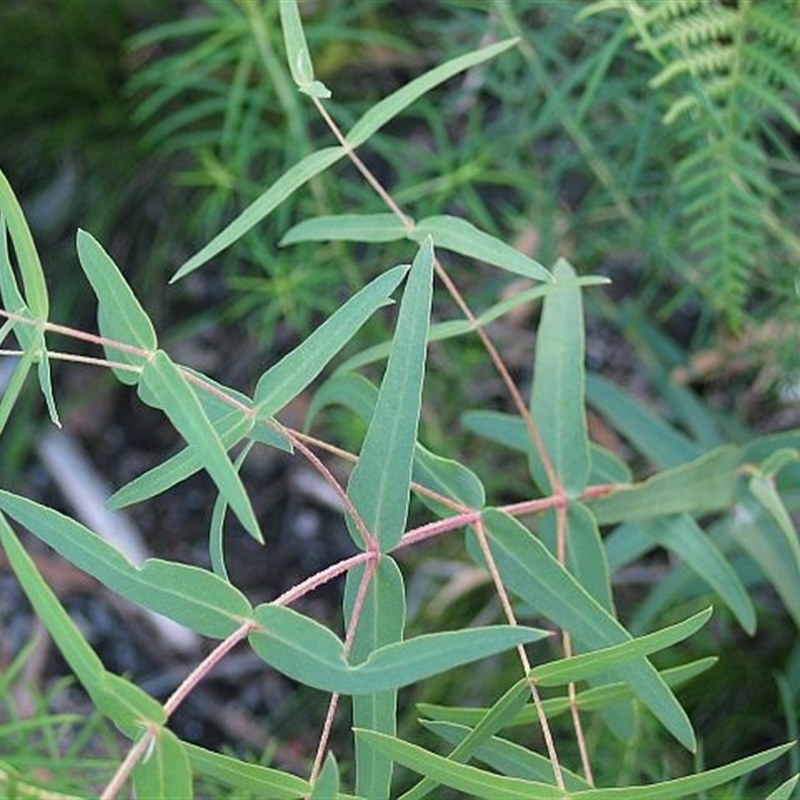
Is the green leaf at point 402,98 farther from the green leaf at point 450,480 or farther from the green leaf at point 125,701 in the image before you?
the green leaf at point 125,701

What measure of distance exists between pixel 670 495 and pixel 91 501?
87 centimetres

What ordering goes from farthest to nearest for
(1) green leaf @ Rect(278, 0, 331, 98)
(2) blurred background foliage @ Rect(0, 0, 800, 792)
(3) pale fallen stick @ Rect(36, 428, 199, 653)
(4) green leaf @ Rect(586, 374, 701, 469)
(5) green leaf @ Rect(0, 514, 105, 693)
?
(3) pale fallen stick @ Rect(36, 428, 199, 653), (4) green leaf @ Rect(586, 374, 701, 469), (2) blurred background foliage @ Rect(0, 0, 800, 792), (1) green leaf @ Rect(278, 0, 331, 98), (5) green leaf @ Rect(0, 514, 105, 693)

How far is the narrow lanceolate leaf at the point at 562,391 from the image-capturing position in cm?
83

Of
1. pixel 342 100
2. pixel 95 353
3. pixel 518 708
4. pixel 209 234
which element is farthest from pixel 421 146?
pixel 518 708

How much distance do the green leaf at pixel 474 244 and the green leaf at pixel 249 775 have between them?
10.3 inches

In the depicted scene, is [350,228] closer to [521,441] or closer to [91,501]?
[521,441]

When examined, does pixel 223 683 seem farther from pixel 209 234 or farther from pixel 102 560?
pixel 102 560

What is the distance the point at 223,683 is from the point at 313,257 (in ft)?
1.66

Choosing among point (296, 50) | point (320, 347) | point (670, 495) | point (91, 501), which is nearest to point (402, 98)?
point (296, 50)

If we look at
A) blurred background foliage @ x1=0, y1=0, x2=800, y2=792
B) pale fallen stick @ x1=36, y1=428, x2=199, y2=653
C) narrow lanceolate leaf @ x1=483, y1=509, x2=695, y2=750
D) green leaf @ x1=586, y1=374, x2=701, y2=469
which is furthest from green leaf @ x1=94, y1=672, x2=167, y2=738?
pale fallen stick @ x1=36, y1=428, x2=199, y2=653

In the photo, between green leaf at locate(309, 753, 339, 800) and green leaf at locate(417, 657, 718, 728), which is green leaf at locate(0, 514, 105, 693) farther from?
green leaf at locate(417, 657, 718, 728)

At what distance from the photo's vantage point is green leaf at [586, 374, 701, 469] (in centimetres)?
106

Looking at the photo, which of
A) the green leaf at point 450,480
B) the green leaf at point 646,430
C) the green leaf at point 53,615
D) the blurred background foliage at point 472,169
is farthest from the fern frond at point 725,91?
the green leaf at point 53,615

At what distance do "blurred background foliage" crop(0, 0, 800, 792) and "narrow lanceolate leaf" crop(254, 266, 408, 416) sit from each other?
0.27 meters
